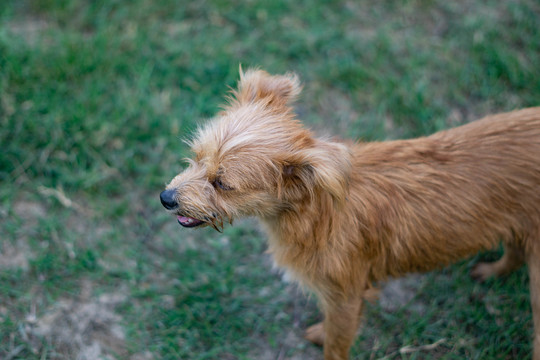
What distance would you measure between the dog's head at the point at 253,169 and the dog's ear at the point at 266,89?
5cm

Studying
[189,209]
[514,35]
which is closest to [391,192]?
[189,209]

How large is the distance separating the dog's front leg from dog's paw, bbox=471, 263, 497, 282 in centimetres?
131

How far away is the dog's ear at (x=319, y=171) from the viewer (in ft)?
8.21

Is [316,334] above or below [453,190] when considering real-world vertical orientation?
below

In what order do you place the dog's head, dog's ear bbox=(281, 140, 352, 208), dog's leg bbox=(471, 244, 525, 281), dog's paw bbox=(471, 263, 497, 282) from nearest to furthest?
dog's ear bbox=(281, 140, 352, 208) < the dog's head < dog's leg bbox=(471, 244, 525, 281) < dog's paw bbox=(471, 263, 497, 282)

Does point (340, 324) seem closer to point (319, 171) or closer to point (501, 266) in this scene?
point (319, 171)

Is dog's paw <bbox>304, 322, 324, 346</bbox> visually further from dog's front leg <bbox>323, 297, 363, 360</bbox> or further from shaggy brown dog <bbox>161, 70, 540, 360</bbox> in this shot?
shaggy brown dog <bbox>161, 70, 540, 360</bbox>

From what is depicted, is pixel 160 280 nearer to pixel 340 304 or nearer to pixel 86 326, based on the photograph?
pixel 86 326

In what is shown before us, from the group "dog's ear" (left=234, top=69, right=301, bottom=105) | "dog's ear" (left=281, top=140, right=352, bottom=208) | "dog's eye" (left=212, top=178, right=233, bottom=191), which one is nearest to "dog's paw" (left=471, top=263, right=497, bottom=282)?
"dog's ear" (left=281, top=140, right=352, bottom=208)

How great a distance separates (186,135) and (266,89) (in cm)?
104

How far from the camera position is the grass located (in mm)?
3658

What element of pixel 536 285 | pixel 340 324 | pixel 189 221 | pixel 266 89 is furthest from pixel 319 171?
pixel 536 285

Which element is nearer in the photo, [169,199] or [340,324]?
[169,199]

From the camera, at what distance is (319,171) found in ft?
8.21
